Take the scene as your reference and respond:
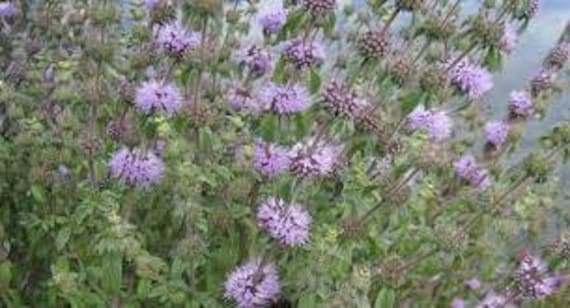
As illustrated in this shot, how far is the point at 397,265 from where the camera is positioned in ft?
10.7

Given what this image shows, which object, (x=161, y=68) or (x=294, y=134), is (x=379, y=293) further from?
(x=161, y=68)

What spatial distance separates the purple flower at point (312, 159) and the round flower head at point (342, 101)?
0.12m

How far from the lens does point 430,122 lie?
11.6 ft

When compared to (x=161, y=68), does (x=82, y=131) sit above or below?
below

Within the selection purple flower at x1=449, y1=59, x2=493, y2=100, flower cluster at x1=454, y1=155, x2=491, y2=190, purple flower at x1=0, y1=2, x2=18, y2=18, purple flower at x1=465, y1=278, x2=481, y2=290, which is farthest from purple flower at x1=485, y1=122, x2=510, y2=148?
purple flower at x1=0, y1=2, x2=18, y2=18

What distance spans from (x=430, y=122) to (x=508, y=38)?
523 mm

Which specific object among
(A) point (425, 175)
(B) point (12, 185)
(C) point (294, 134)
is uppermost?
(C) point (294, 134)

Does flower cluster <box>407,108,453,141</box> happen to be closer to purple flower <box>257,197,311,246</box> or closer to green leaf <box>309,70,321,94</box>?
green leaf <box>309,70,321,94</box>

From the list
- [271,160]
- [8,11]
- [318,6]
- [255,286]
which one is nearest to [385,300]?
[255,286]

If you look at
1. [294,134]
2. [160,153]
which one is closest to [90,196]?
[160,153]

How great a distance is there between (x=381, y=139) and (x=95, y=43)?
99 cm

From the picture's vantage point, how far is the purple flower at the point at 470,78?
3.23m

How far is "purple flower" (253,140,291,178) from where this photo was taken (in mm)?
2939

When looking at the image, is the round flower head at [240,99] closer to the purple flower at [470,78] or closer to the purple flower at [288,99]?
the purple flower at [288,99]
